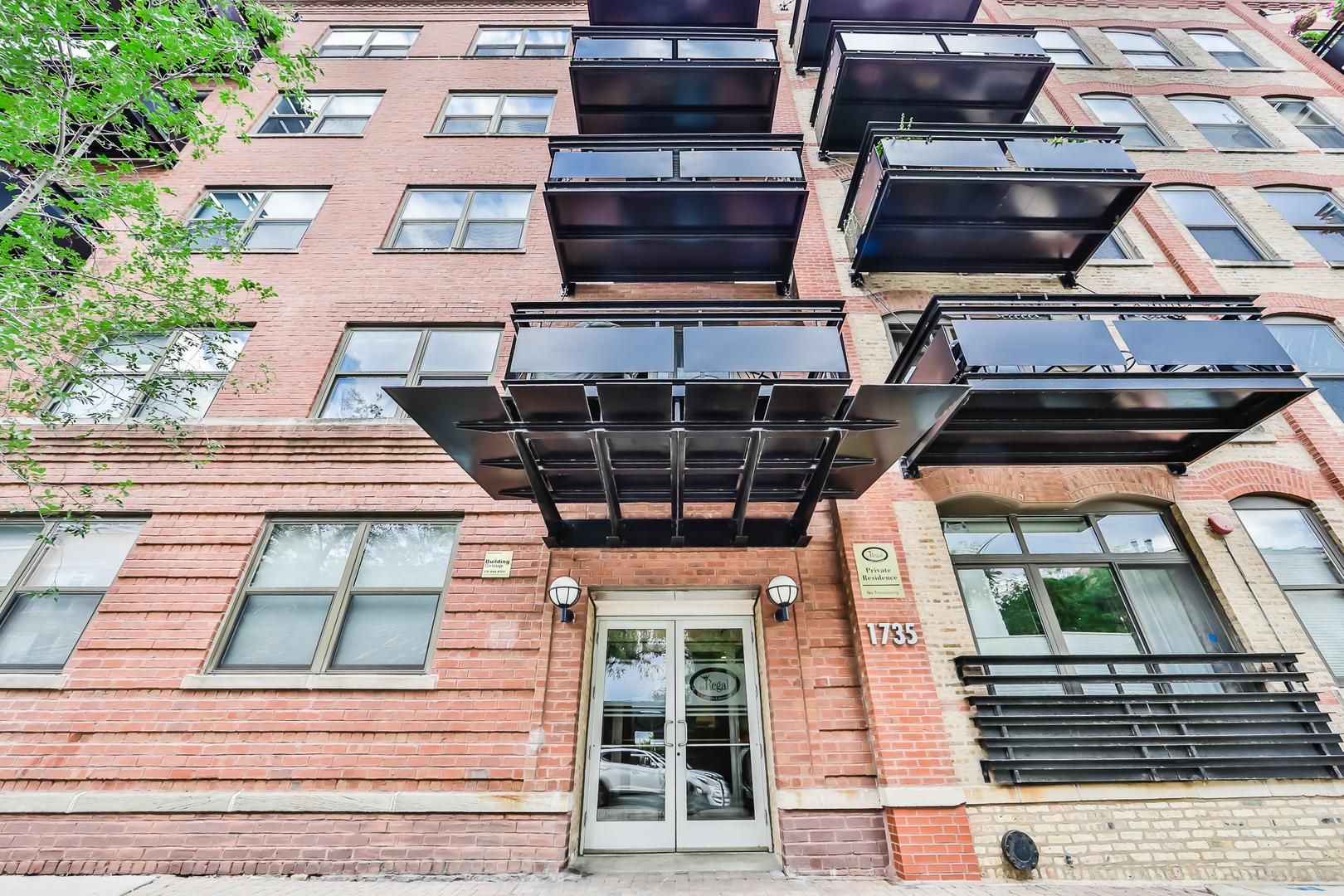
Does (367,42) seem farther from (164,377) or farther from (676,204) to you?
(676,204)

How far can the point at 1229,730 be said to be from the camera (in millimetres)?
5789

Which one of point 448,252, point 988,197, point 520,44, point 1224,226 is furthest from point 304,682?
point 1224,226

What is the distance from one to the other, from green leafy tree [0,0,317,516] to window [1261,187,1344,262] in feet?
57.4

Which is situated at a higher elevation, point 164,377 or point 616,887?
point 164,377

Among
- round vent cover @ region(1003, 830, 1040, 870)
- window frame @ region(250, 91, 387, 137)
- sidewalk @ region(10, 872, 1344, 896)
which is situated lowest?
sidewalk @ region(10, 872, 1344, 896)

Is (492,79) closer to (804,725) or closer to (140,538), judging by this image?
(140,538)

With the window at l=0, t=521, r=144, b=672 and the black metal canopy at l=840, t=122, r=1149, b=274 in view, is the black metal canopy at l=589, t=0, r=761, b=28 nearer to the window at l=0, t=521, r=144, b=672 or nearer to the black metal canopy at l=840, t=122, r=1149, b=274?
the black metal canopy at l=840, t=122, r=1149, b=274

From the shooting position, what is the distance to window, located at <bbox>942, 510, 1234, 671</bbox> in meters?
6.43

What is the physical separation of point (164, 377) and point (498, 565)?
572 cm

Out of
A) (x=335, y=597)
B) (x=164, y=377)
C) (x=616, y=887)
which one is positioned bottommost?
(x=616, y=887)

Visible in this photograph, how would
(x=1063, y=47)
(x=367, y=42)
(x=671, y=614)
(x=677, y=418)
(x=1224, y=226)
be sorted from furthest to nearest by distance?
(x=1063, y=47), (x=367, y=42), (x=1224, y=226), (x=671, y=614), (x=677, y=418)

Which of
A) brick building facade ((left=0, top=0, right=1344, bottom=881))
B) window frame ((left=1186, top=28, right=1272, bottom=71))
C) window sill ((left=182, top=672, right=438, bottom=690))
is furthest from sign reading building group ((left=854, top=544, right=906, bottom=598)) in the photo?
window frame ((left=1186, top=28, right=1272, bottom=71))

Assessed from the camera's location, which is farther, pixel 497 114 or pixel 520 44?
pixel 520 44

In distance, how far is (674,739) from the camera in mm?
6152
